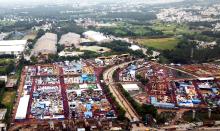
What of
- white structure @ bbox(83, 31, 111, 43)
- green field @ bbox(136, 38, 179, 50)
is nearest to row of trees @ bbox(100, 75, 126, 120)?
green field @ bbox(136, 38, 179, 50)

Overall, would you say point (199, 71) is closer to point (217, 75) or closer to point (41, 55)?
point (217, 75)

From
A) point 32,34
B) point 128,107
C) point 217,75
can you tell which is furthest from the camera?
point 32,34

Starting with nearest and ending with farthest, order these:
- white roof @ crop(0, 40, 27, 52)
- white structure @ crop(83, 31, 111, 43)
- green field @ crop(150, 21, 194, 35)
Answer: white roof @ crop(0, 40, 27, 52)
white structure @ crop(83, 31, 111, 43)
green field @ crop(150, 21, 194, 35)

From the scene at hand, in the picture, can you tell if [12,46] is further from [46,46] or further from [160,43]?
[160,43]

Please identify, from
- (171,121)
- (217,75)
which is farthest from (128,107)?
(217,75)

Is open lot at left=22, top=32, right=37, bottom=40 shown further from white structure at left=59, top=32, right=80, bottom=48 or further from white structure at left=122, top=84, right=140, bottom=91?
white structure at left=122, top=84, right=140, bottom=91

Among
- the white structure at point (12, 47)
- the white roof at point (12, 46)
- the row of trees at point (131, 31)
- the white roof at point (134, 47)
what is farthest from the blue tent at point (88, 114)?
the row of trees at point (131, 31)

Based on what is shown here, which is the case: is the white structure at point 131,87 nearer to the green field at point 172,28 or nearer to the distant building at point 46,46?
the distant building at point 46,46

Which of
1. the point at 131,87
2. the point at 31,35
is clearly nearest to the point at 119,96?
the point at 131,87
